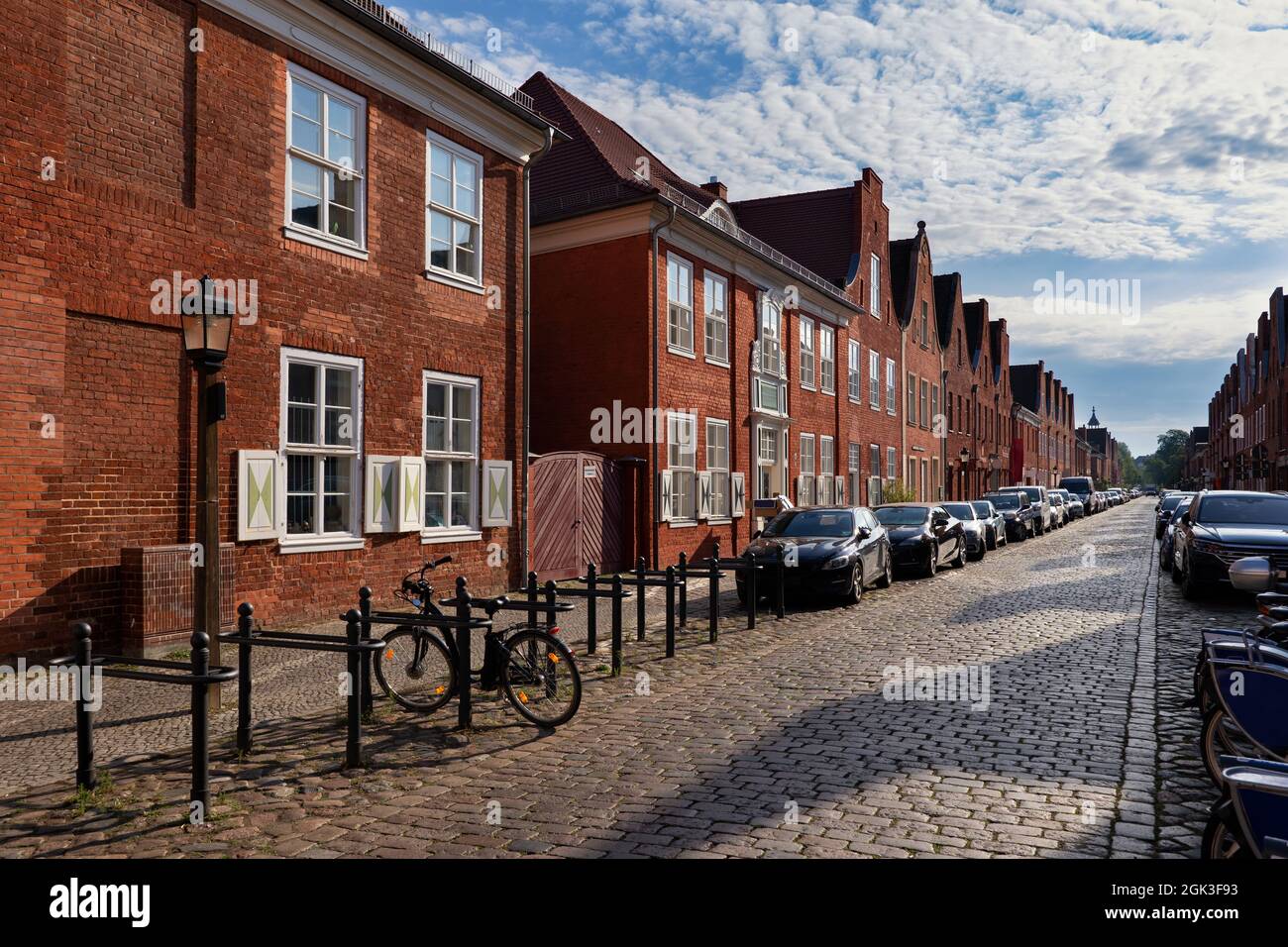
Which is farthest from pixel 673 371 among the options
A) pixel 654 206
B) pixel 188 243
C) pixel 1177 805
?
pixel 1177 805

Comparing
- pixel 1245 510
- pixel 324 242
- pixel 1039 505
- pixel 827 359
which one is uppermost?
pixel 827 359

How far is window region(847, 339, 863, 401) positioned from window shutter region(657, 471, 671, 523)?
14.3 m

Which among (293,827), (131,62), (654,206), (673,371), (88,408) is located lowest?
(293,827)

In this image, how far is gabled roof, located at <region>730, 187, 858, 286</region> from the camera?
3472 centimetres

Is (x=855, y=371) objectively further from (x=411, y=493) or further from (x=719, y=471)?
(x=411, y=493)

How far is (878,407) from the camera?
119ft

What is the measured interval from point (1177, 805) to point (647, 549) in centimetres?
1515

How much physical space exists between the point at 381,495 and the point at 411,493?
55 cm

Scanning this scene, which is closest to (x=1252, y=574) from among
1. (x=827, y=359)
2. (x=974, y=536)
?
(x=974, y=536)

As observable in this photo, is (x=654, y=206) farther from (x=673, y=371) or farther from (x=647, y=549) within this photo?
(x=647, y=549)

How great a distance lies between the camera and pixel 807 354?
95.2ft

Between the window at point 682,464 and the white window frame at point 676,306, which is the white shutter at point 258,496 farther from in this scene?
the white window frame at point 676,306

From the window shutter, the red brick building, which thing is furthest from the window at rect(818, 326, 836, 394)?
the red brick building

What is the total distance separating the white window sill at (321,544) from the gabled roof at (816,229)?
24.4m
